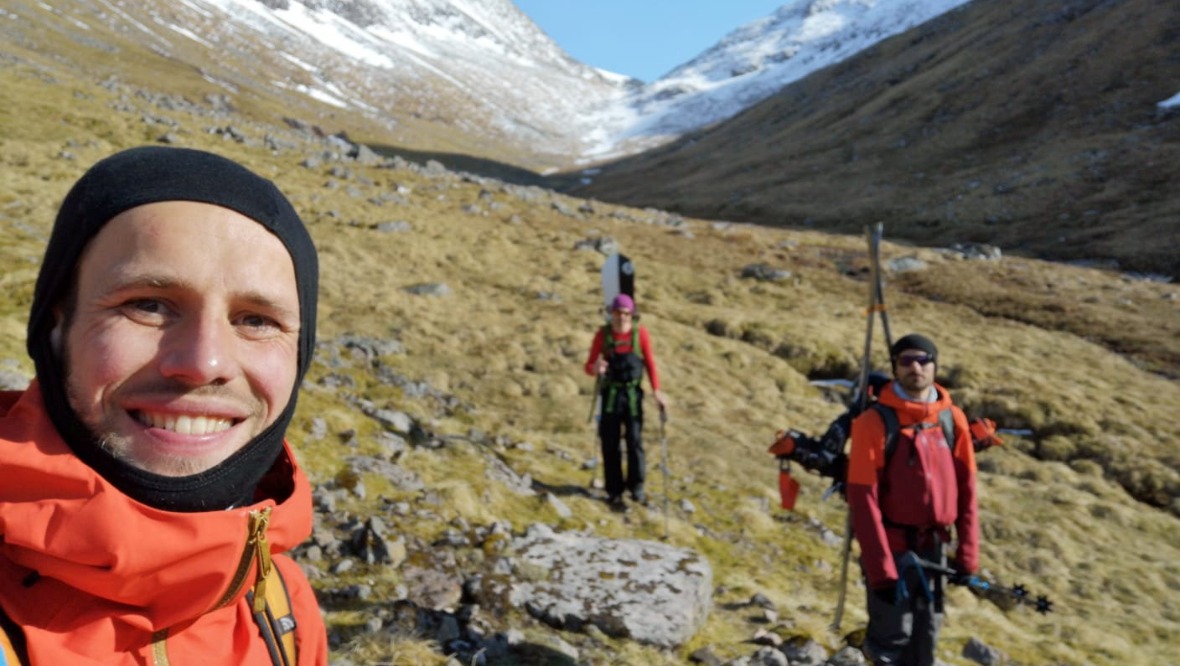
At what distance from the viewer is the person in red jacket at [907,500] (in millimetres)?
6215

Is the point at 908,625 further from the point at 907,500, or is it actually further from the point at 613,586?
the point at 613,586

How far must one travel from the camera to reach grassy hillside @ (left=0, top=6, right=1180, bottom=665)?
932 centimetres

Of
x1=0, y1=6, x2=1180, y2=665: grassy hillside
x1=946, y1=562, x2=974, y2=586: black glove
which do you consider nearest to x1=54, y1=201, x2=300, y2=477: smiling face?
x1=0, y1=6, x2=1180, y2=665: grassy hillside


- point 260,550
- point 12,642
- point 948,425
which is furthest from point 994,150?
point 12,642

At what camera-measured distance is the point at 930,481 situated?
6.27 metres

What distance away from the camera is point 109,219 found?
6.42ft

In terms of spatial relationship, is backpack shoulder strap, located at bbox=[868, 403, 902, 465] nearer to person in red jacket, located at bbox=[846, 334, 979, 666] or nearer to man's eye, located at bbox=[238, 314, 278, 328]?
person in red jacket, located at bbox=[846, 334, 979, 666]

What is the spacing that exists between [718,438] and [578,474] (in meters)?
4.38

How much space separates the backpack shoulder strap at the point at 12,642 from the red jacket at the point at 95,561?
0.06 feet

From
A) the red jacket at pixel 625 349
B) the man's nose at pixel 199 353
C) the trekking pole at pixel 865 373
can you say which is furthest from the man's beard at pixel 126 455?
the red jacket at pixel 625 349

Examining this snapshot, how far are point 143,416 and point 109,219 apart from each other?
1.76 ft

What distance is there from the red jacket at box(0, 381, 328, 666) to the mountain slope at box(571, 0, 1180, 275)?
45.0 meters

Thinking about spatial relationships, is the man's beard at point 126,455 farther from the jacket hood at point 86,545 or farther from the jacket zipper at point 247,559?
the jacket zipper at point 247,559

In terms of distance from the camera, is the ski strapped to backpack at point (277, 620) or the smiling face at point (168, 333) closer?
the smiling face at point (168, 333)
